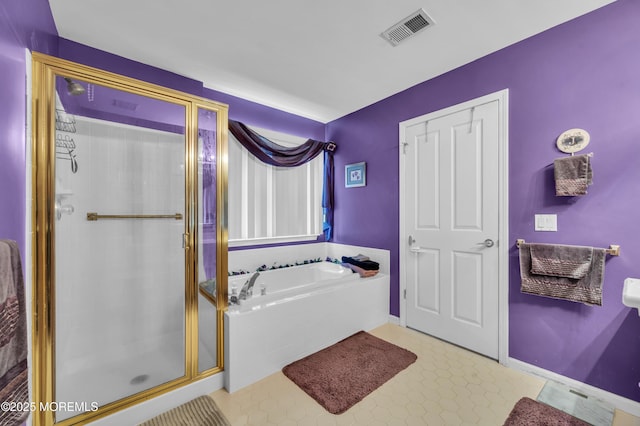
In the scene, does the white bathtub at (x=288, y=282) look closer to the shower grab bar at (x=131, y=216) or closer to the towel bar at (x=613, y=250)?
the shower grab bar at (x=131, y=216)

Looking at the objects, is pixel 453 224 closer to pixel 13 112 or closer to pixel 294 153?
pixel 294 153

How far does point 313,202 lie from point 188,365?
2.32m

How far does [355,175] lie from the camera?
3396mm

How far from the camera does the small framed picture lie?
3279 mm

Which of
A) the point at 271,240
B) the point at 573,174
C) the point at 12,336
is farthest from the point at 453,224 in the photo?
the point at 12,336

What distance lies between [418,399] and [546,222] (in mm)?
1519

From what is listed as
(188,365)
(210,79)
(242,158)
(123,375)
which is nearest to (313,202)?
(242,158)

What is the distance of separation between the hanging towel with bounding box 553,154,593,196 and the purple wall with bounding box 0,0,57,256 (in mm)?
2858

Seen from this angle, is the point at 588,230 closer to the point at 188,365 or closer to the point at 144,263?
the point at 188,365

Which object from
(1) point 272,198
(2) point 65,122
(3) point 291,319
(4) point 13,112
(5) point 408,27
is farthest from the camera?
(1) point 272,198

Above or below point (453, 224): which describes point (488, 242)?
below

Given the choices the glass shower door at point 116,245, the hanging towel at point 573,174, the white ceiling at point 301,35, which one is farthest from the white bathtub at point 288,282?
the white ceiling at point 301,35

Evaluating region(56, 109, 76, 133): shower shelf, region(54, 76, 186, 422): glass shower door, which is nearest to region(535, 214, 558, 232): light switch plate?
region(54, 76, 186, 422): glass shower door

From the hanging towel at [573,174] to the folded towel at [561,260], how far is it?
38 centimetres
